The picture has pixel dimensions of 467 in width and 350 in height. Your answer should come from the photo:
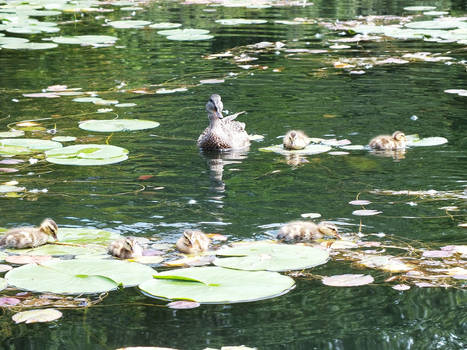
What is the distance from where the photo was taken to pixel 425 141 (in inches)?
374

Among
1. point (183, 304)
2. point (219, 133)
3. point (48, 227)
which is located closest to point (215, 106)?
point (219, 133)

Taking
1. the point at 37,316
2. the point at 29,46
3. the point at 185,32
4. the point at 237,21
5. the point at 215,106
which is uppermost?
the point at 237,21

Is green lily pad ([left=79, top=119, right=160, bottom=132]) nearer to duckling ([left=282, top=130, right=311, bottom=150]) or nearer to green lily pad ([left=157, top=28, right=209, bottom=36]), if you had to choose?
duckling ([left=282, top=130, right=311, bottom=150])

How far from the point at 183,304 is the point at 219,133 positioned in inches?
182

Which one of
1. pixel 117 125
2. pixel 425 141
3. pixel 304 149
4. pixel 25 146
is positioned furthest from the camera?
pixel 117 125

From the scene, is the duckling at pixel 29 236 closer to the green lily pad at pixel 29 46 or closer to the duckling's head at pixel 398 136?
the duckling's head at pixel 398 136

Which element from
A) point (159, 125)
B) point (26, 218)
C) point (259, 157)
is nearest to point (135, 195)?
point (26, 218)

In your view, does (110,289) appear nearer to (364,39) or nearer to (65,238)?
(65,238)

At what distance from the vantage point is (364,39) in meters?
16.2

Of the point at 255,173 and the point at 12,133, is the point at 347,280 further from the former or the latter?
the point at 12,133

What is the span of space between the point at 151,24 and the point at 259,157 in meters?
10.4

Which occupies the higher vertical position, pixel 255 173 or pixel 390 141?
pixel 390 141

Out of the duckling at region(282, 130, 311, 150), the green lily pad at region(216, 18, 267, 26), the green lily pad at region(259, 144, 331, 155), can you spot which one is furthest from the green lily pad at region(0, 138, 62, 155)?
the green lily pad at region(216, 18, 267, 26)

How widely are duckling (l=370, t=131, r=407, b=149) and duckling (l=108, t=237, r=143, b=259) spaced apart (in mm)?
3819
